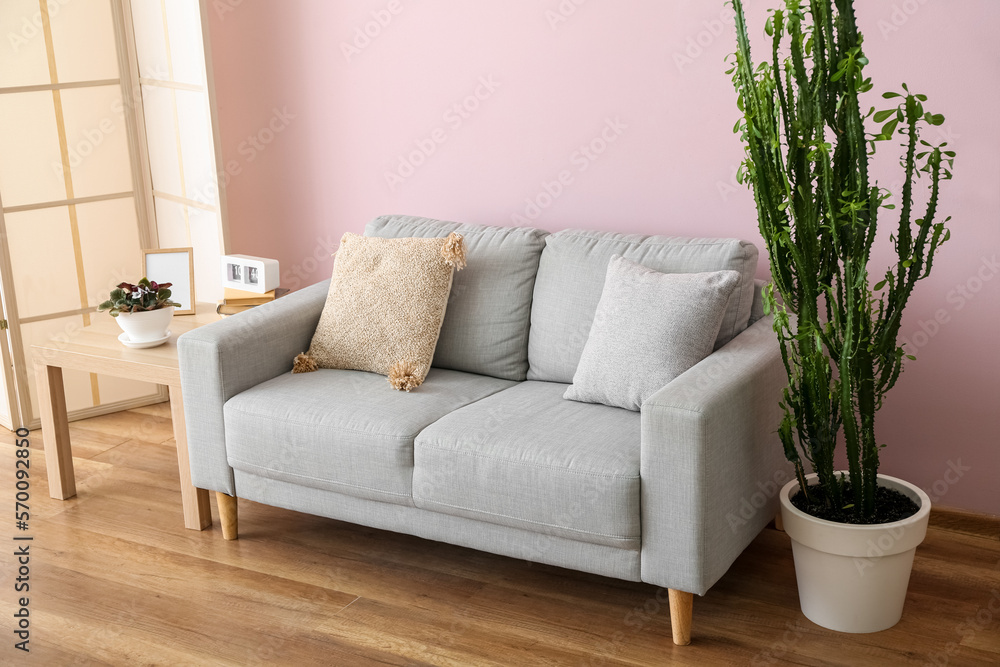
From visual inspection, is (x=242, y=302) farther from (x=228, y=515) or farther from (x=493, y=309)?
(x=493, y=309)

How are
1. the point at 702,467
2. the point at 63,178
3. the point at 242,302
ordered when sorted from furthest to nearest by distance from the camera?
the point at 63,178, the point at 242,302, the point at 702,467

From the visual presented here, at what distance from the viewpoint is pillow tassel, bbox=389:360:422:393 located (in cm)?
277

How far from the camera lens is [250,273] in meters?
3.29

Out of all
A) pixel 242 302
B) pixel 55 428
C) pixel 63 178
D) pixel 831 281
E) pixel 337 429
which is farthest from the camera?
pixel 63 178

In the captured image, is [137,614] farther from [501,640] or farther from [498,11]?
[498,11]

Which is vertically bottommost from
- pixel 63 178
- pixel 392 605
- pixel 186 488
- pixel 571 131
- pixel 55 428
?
pixel 392 605

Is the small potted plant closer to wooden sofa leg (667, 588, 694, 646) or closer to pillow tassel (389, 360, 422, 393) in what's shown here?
pillow tassel (389, 360, 422, 393)

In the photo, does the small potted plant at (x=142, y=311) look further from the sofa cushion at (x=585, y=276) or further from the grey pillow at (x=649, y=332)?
the grey pillow at (x=649, y=332)

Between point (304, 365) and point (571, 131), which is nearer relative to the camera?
point (304, 365)

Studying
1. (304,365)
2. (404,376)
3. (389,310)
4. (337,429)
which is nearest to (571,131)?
(389,310)

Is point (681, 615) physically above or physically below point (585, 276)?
below


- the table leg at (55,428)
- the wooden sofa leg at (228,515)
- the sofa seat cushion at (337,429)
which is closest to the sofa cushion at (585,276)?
the sofa seat cushion at (337,429)

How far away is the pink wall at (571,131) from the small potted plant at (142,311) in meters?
0.82

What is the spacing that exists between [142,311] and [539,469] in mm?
1437
